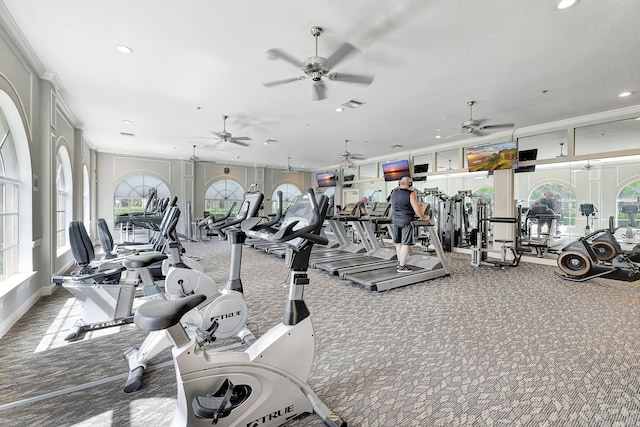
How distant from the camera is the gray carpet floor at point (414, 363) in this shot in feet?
5.63

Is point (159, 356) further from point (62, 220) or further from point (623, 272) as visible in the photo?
point (623, 272)

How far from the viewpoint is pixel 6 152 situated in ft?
11.4

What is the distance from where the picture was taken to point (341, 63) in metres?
3.74

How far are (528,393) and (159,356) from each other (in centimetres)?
272

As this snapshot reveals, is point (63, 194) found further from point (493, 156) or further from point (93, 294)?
point (493, 156)

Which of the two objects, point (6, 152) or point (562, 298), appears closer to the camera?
point (6, 152)

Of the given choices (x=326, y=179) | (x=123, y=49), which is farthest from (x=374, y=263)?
(x=326, y=179)

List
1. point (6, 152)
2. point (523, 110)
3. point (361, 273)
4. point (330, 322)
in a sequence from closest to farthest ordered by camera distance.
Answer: point (330, 322), point (6, 152), point (361, 273), point (523, 110)

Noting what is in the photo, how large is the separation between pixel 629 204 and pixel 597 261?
2.50 metres

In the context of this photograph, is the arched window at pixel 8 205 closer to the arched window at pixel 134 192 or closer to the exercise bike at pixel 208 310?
the exercise bike at pixel 208 310

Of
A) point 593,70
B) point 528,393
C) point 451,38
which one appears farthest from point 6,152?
point 593,70

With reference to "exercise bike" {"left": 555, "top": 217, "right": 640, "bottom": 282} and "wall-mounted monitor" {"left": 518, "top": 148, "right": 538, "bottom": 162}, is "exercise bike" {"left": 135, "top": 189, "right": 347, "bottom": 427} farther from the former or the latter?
"wall-mounted monitor" {"left": 518, "top": 148, "right": 538, "bottom": 162}

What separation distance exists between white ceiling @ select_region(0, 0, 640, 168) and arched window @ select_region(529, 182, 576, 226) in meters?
1.77

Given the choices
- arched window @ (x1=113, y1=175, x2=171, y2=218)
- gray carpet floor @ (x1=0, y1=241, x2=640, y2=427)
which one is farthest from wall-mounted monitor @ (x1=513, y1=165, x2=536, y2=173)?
arched window @ (x1=113, y1=175, x2=171, y2=218)
